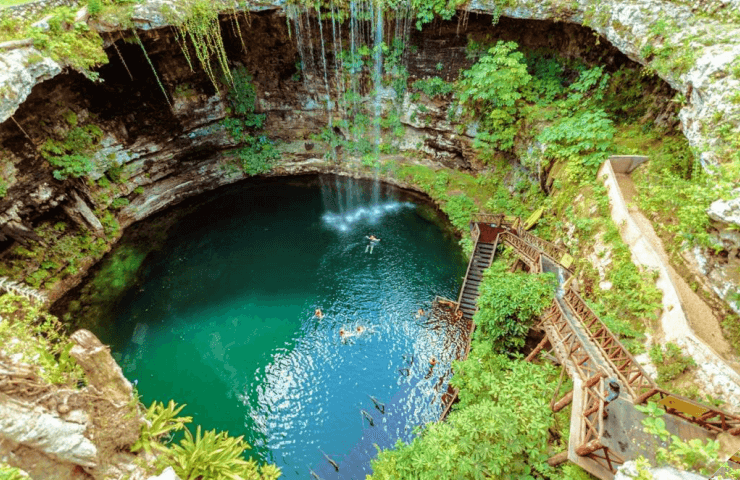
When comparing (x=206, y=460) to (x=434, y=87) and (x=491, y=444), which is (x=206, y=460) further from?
(x=434, y=87)

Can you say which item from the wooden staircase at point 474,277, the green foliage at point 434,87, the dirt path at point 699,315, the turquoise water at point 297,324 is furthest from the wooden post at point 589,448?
the green foliage at point 434,87

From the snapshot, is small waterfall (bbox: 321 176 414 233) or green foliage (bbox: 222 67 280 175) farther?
green foliage (bbox: 222 67 280 175)

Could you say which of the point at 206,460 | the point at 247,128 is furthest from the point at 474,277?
the point at 247,128

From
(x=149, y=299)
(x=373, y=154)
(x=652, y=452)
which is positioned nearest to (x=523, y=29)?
(x=373, y=154)

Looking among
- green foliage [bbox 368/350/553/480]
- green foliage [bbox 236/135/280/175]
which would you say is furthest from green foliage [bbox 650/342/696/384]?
green foliage [bbox 236/135/280/175]

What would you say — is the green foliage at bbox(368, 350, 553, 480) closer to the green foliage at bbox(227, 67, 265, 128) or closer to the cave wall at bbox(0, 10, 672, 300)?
the cave wall at bbox(0, 10, 672, 300)

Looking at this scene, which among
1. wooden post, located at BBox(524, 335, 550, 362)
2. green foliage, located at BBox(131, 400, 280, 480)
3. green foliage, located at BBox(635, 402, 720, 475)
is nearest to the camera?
green foliage, located at BBox(635, 402, 720, 475)

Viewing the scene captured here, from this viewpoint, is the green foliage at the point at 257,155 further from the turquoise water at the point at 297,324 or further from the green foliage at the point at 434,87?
the green foliage at the point at 434,87
